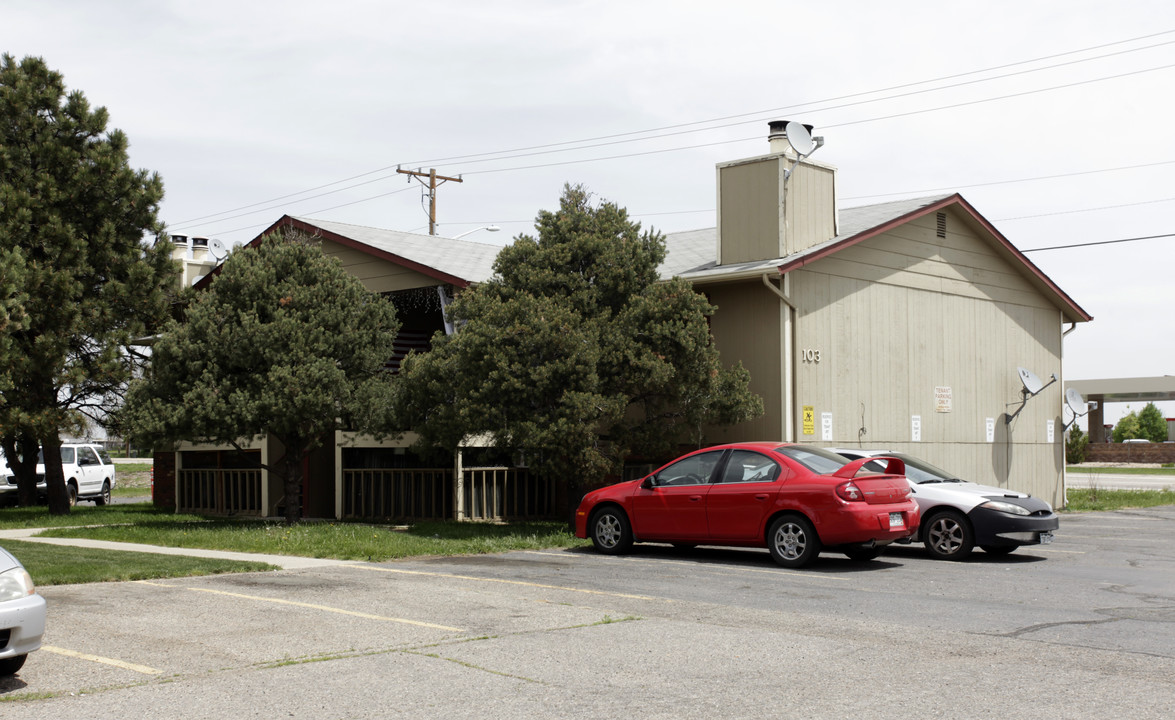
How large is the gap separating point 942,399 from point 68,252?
17565mm

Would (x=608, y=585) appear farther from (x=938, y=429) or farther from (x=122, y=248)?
(x=122, y=248)

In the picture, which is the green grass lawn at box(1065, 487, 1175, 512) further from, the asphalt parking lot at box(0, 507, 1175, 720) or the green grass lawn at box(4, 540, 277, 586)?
the green grass lawn at box(4, 540, 277, 586)

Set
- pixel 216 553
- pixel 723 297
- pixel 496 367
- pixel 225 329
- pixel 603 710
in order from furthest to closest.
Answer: pixel 723 297, pixel 225 329, pixel 496 367, pixel 216 553, pixel 603 710

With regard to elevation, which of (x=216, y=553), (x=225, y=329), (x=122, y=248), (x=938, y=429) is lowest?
(x=216, y=553)

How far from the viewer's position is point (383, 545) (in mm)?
15547

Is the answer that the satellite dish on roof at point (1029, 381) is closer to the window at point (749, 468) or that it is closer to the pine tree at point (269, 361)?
the window at point (749, 468)

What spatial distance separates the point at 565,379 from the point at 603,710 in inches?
421

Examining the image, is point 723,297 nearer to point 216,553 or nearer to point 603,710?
point 216,553

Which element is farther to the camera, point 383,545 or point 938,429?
point 938,429

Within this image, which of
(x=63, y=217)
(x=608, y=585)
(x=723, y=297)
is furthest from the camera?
(x=63, y=217)

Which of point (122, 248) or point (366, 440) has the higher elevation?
point (122, 248)

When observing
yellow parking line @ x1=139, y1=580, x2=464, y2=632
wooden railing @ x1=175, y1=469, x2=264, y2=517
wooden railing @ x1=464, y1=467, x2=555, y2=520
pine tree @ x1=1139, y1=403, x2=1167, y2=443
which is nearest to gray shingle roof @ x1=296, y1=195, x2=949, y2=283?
wooden railing @ x1=464, y1=467, x2=555, y2=520

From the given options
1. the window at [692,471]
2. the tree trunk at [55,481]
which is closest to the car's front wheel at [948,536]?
the window at [692,471]

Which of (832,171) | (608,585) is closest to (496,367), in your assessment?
(608,585)
